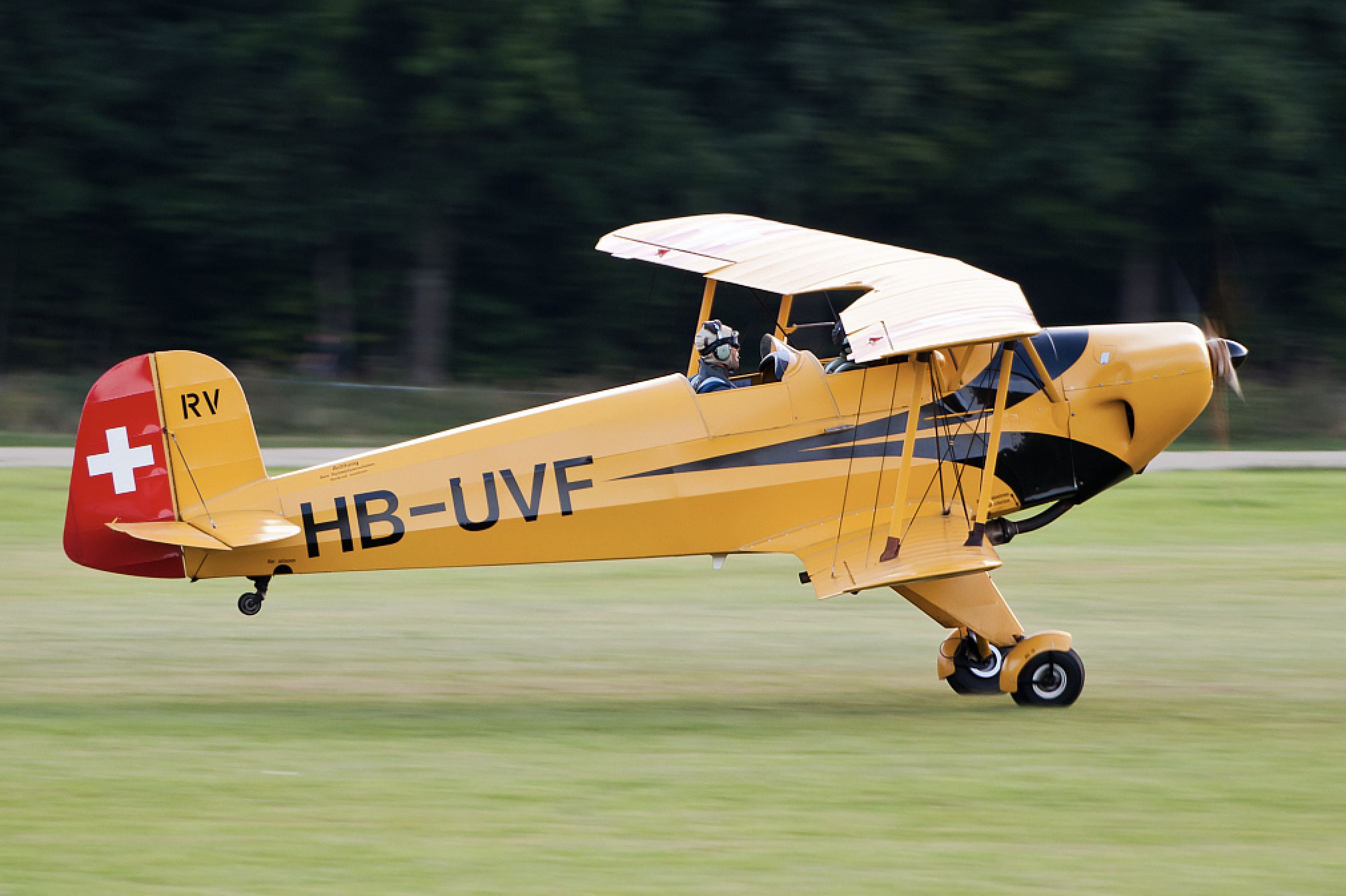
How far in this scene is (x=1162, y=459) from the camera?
67.8 feet

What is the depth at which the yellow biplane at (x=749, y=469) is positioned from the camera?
8.73 metres

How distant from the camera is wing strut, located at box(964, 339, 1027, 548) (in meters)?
8.84

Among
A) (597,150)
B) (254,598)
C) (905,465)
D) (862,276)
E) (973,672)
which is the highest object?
(862,276)

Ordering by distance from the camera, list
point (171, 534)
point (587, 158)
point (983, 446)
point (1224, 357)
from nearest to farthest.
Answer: point (171, 534)
point (983, 446)
point (1224, 357)
point (587, 158)

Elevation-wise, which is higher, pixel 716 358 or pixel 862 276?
pixel 862 276

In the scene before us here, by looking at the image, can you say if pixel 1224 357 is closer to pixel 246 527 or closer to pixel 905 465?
pixel 905 465

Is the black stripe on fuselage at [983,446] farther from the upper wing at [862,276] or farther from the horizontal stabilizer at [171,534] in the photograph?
the horizontal stabilizer at [171,534]

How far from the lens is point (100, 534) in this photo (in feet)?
28.4

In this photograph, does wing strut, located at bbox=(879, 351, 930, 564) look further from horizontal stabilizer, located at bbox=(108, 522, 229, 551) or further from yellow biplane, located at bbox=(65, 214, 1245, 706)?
horizontal stabilizer, located at bbox=(108, 522, 229, 551)

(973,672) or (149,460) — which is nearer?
(149,460)

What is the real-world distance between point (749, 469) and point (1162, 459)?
13014mm

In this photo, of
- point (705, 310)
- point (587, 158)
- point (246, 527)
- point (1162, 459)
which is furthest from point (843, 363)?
point (587, 158)

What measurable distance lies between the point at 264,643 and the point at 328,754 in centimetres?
328

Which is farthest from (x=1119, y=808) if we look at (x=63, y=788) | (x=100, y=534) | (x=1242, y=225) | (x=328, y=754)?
(x=1242, y=225)
